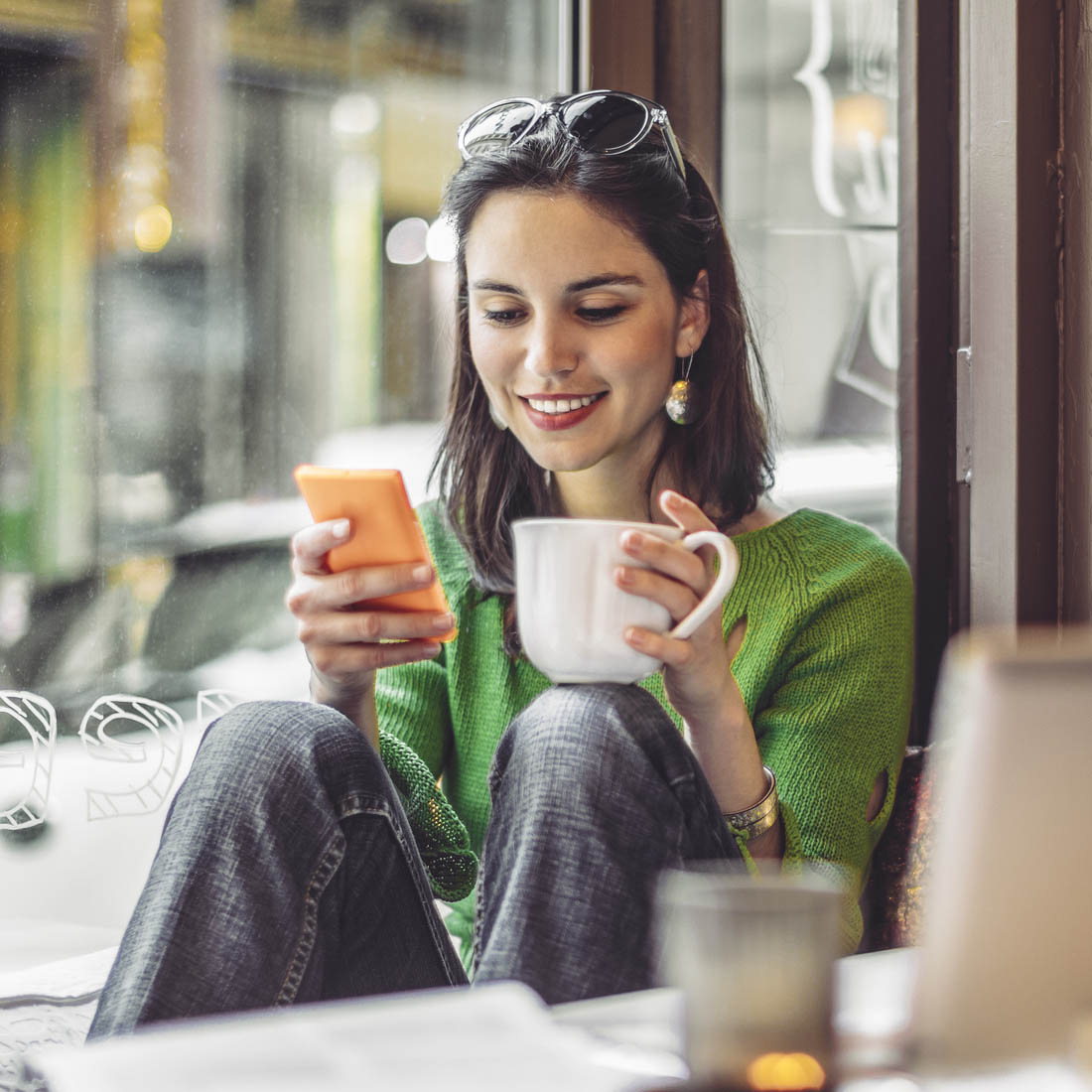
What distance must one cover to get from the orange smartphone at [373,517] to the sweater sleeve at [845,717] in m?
0.35

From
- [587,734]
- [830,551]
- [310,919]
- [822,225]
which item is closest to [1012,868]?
[587,734]

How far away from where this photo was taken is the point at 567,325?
131 centimetres

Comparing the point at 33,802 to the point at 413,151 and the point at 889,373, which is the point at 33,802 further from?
the point at 889,373

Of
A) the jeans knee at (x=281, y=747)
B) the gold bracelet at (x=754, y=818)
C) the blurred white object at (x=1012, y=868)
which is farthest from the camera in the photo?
the gold bracelet at (x=754, y=818)

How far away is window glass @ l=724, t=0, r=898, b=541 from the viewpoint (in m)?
1.76

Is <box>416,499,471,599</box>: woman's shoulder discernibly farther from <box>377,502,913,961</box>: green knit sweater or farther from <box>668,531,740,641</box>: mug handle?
<box>668,531,740,641</box>: mug handle

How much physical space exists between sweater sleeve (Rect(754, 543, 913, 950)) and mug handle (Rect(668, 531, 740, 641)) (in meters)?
0.27

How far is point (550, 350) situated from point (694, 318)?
0.20m

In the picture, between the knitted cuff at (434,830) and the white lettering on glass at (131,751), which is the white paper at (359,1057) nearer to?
the knitted cuff at (434,830)

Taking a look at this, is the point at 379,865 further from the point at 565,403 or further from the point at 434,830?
the point at 565,403

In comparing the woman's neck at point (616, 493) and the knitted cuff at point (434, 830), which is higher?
the woman's neck at point (616, 493)

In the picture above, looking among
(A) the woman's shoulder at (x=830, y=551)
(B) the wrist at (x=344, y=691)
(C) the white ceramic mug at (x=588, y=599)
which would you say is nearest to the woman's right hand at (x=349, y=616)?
(B) the wrist at (x=344, y=691)

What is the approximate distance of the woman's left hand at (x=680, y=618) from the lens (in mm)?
932

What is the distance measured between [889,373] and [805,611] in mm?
637
